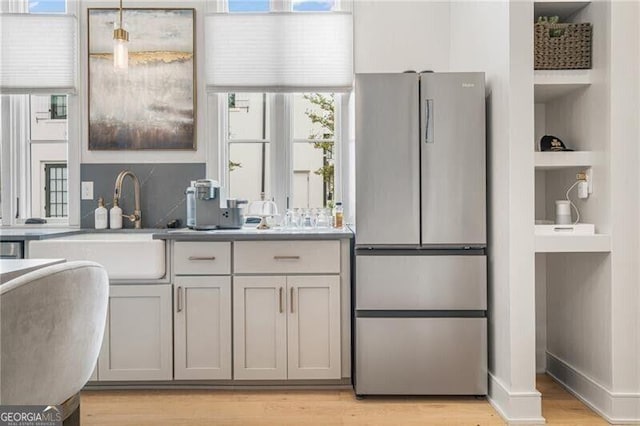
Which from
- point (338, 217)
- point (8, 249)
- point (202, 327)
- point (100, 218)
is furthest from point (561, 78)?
point (8, 249)

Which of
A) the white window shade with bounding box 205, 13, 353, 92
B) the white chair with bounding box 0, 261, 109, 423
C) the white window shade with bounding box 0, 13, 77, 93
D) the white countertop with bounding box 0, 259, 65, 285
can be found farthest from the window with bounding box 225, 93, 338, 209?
the white chair with bounding box 0, 261, 109, 423

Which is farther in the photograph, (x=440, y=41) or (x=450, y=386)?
(x=440, y=41)

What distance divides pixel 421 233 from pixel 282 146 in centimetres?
132

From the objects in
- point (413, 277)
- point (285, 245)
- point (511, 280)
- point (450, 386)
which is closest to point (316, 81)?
point (285, 245)

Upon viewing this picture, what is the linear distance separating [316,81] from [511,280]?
5.98 ft

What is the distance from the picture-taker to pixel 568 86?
242cm

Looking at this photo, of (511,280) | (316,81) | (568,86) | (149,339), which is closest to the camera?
(511,280)

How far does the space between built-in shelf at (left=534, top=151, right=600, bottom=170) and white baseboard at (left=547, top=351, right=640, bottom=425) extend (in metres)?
1.12

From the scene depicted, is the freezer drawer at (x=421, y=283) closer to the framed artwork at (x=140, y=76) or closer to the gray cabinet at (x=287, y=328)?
the gray cabinet at (x=287, y=328)

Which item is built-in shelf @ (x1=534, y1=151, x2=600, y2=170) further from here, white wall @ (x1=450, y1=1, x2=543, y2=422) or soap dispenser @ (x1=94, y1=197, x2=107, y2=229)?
soap dispenser @ (x1=94, y1=197, x2=107, y2=229)

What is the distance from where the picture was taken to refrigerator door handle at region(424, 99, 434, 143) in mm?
2475

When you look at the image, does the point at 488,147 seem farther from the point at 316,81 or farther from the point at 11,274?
the point at 11,274

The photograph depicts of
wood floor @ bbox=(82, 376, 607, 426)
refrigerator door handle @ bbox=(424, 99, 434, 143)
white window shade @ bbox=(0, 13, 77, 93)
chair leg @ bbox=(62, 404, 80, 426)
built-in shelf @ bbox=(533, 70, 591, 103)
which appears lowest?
wood floor @ bbox=(82, 376, 607, 426)

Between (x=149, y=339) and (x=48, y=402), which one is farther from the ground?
(x=48, y=402)
